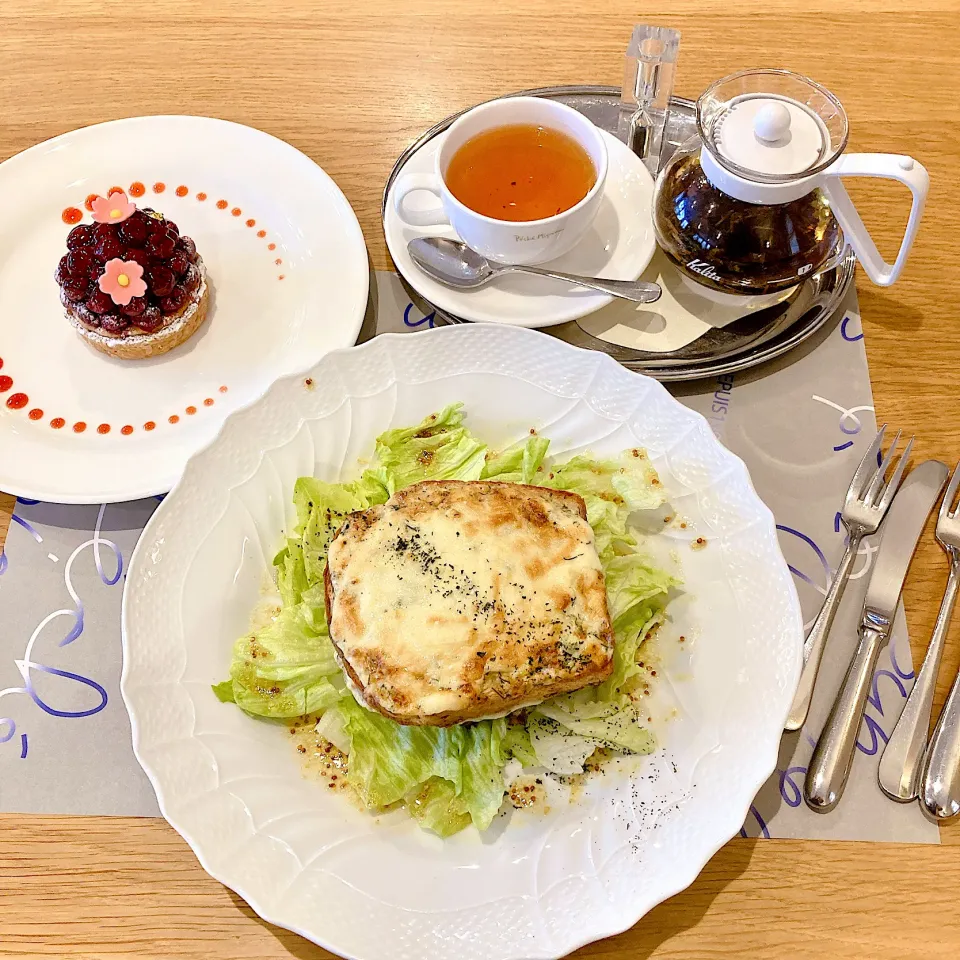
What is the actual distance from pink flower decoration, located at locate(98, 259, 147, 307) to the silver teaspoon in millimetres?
605

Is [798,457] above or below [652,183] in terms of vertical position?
below

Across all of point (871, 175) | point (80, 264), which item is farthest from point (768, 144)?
point (80, 264)

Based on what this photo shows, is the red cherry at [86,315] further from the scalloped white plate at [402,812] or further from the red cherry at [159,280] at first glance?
the scalloped white plate at [402,812]

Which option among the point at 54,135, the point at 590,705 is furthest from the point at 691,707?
the point at 54,135

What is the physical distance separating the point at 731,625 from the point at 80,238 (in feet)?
5.38

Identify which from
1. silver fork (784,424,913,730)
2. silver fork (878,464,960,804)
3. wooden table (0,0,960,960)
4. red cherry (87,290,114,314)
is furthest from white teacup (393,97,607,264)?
silver fork (878,464,960,804)

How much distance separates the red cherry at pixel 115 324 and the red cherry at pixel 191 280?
15 cm

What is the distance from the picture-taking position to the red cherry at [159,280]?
5.82 feet

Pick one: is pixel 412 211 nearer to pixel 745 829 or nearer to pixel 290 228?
pixel 290 228

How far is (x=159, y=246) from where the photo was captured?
179cm

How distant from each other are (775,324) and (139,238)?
1.45m

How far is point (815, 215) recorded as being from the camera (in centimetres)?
167

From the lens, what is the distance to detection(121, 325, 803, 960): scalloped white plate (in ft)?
4.24

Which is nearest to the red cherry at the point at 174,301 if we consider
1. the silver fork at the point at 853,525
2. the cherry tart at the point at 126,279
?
the cherry tart at the point at 126,279
